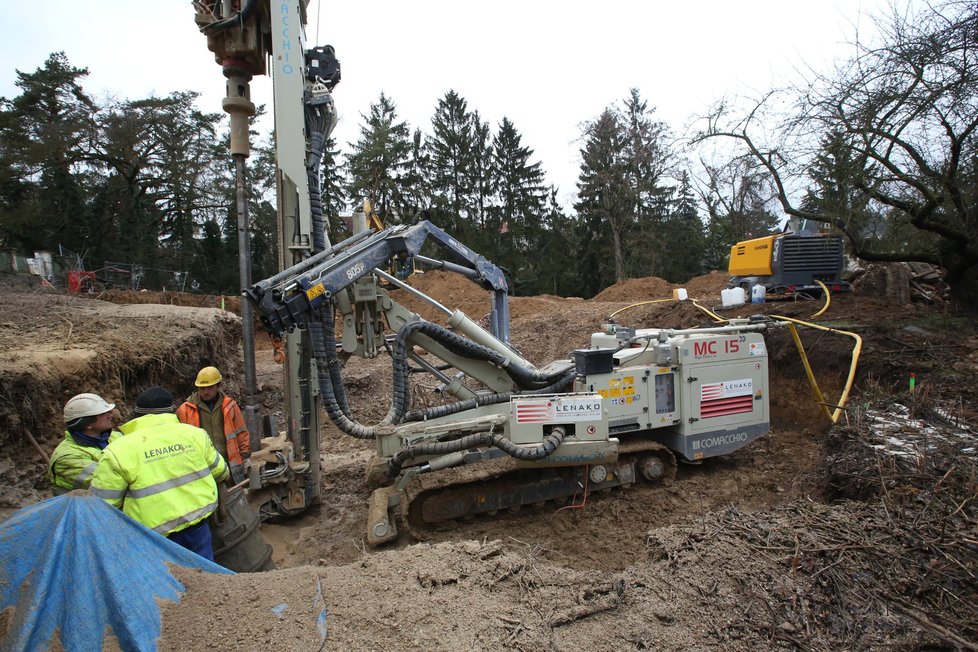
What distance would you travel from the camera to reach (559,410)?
456 centimetres

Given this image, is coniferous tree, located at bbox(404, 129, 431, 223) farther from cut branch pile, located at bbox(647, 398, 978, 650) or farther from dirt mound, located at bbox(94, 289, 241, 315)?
cut branch pile, located at bbox(647, 398, 978, 650)

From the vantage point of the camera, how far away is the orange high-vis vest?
4453 millimetres

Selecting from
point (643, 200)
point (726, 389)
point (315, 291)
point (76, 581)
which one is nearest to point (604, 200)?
point (643, 200)

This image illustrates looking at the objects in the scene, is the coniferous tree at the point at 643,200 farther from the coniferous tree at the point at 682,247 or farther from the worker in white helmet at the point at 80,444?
the worker in white helmet at the point at 80,444

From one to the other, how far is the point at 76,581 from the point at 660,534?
302 centimetres

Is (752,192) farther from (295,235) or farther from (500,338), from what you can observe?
(295,235)

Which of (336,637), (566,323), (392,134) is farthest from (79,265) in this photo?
(336,637)

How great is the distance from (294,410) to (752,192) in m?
9.61

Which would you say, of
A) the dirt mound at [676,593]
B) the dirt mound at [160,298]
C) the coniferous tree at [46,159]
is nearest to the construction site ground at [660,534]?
the dirt mound at [676,593]

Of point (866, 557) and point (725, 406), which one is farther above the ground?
point (725, 406)

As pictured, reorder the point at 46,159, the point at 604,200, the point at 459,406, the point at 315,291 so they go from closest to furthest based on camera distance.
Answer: the point at 315,291 → the point at 459,406 → the point at 46,159 → the point at 604,200

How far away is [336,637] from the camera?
2.24 metres

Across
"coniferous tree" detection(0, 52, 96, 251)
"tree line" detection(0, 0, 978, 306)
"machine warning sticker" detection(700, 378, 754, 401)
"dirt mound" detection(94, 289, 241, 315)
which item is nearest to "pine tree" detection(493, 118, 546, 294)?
"tree line" detection(0, 0, 978, 306)

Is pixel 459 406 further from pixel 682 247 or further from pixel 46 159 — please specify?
pixel 682 247
